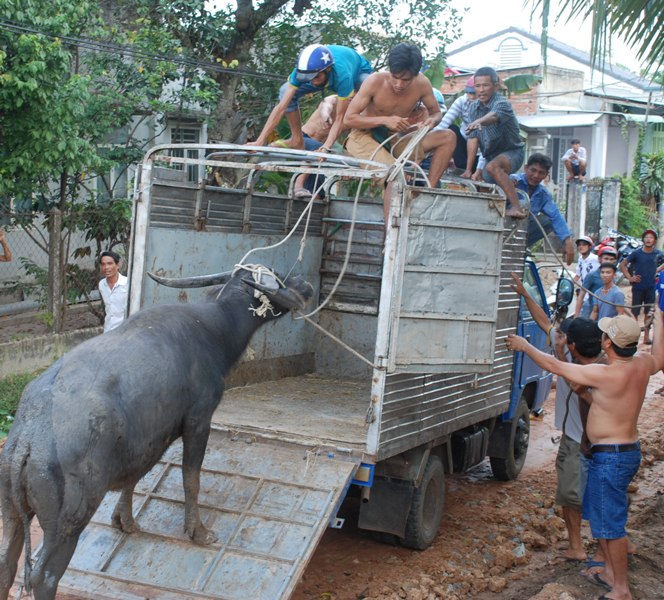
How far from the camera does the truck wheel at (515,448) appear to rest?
7562 mm

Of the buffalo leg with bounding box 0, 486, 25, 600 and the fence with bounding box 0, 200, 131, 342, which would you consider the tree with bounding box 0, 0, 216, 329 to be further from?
the buffalo leg with bounding box 0, 486, 25, 600

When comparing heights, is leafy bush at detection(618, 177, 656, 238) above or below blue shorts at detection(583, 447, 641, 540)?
above

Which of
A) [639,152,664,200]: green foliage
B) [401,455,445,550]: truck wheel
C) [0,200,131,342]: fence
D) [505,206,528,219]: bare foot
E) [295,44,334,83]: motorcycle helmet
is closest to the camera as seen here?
[401,455,445,550]: truck wheel

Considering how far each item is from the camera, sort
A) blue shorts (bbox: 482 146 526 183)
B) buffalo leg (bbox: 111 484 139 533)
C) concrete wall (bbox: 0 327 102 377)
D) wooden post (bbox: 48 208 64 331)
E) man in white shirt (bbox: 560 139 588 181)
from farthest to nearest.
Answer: man in white shirt (bbox: 560 139 588 181) → wooden post (bbox: 48 208 64 331) → concrete wall (bbox: 0 327 102 377) → blue shorts (bbox: 482 146 526 183) → buffalo leg (bbox: 111 484 139 533)

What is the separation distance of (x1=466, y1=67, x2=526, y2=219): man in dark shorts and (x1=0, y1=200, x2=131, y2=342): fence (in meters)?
4.83

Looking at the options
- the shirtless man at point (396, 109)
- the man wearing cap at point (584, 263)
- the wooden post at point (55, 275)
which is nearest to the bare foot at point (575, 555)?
the shirtless man at point (396, 109)

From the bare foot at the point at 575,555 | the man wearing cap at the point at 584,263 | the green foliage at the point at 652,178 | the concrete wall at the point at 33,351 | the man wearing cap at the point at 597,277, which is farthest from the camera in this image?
the green foliage at the point at 652,178

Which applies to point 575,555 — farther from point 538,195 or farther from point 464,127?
point 464,127

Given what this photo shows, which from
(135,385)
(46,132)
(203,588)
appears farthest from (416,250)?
(46,132)

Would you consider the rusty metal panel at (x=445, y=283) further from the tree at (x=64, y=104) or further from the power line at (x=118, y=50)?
the power line at (x=118, y=50)

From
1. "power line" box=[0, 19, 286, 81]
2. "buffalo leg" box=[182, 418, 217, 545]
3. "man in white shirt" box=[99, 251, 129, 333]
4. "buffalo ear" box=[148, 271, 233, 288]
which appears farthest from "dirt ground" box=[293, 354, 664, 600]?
"power line" box=[0, 19, 286, 81]

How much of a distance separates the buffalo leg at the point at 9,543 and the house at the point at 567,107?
19152mm

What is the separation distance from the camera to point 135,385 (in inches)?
165

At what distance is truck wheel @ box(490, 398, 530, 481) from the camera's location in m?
7.56
